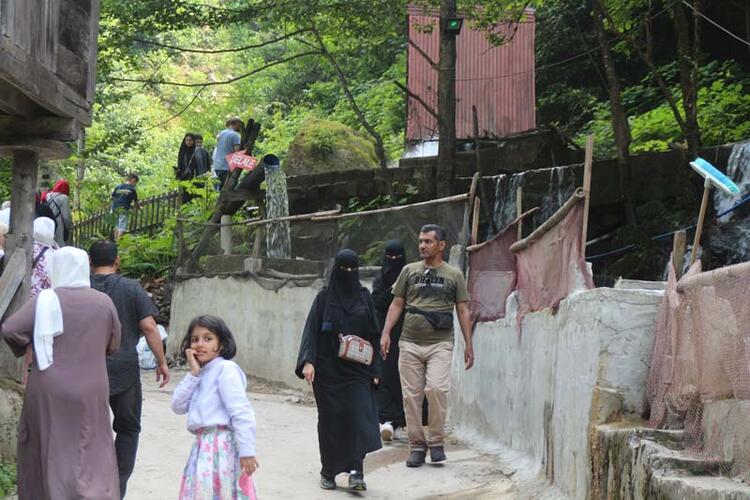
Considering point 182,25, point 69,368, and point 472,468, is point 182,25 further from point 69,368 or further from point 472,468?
point 69,368

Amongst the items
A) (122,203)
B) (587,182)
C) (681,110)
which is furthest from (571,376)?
(122,203)

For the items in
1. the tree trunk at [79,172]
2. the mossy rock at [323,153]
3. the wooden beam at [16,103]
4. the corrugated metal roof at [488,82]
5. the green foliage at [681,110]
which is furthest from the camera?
the tree trunk at [79,172]

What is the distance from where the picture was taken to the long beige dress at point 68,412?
6121 mm

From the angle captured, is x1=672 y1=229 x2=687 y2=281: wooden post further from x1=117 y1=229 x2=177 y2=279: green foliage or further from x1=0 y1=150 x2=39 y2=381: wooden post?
x1=117 y1=229 x2=177 y2=279: green foliage

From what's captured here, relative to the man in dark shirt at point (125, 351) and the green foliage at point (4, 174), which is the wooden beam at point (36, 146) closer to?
the man in dark shirt at point (125, 351)

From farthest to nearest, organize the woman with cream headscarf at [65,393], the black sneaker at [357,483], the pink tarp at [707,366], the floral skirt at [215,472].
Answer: the black sneaker at [357,483], the woman with cream headscarf at [65,393], the floral skirt at [215,472], the pink tarp at [707,366]

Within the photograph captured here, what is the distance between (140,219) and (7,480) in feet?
56.2

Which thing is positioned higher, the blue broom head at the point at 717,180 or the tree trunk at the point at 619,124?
the tree trunk at the point at 619,124

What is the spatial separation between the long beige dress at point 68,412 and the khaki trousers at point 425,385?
3.68 meters

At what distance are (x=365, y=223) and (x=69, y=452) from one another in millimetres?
8707

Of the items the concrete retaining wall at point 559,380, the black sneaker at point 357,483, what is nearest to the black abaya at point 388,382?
the concrete retaining wall at point 559,380

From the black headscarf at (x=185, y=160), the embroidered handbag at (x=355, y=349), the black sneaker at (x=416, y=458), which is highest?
the black headscarf at (x=185, y=160)

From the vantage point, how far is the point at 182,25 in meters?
18.5

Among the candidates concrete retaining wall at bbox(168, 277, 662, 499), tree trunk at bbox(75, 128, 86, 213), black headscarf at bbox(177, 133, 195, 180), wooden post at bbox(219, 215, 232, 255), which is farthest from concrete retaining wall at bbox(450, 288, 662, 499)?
tree trunk at bbox(75, 128, 86, 213)
